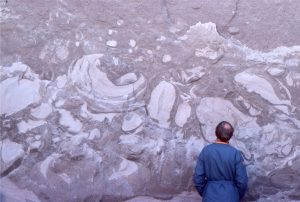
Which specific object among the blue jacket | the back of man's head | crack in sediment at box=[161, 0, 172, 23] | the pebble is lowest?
the blue jacket

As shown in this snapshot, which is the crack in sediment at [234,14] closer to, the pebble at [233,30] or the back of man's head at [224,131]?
the pebble at [233,30]

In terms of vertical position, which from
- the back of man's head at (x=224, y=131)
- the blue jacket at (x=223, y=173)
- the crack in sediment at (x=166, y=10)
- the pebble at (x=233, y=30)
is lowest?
the blue jacket at (x=223, y=173)

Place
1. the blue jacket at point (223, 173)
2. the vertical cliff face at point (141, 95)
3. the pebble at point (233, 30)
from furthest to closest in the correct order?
the pebble at point (233, 30), the vertical cliff face at point (141, 95), the blue jacket at point (223, 173)

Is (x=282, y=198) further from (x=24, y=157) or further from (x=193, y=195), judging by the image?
(x=24, y=157)

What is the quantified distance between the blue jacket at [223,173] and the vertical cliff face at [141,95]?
53 centimetres

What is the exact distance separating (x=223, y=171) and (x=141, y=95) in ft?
2.98

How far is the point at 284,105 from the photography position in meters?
3.65

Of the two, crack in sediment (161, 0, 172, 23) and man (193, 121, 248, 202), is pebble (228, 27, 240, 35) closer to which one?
crack in sediment (161, 0, 172, 23)

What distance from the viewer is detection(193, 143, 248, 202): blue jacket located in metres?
3.05

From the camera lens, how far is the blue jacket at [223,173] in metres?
3.05

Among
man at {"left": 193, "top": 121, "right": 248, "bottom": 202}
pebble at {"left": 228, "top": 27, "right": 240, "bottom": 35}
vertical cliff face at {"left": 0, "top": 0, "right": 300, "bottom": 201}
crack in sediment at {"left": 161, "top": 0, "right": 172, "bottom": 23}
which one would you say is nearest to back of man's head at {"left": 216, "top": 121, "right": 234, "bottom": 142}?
man at {"left": 193, "top": 121, "right": 248, "bottom": 202}

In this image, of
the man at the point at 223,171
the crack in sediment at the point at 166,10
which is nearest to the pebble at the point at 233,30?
the crack in sediment at the point at 166,10

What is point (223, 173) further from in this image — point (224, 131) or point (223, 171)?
point (224, 131)

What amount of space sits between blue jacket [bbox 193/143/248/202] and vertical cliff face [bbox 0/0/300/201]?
1.73 ft
